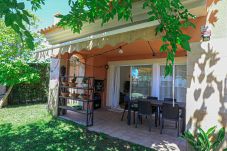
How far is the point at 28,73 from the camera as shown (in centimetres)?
1536

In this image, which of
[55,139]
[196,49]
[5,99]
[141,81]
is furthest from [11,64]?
[196,49]

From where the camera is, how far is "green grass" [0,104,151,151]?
722cm

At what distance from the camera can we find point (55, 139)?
316 inches

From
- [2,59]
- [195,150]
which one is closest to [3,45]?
[2,59]

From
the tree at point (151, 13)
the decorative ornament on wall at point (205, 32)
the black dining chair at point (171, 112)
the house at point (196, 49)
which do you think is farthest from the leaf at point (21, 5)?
the black dining chair at point (171, 112)

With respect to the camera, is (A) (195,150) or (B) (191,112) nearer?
(A) (195,150)

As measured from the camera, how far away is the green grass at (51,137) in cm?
722

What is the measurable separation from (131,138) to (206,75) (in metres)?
4.34

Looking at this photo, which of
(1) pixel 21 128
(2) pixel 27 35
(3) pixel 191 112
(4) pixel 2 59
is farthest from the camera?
(4) pixel 2 59

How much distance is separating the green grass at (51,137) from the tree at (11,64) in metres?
4.19

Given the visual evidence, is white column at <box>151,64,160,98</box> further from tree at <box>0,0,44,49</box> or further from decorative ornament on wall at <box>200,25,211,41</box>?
tree at <box>0,0,44,49</box>

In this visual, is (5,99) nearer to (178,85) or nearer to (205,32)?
(178,85)

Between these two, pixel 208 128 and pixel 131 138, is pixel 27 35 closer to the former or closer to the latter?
pixel 208 128

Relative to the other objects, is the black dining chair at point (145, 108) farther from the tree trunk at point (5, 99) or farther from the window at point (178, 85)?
the tree trunk at point (5, 99)
